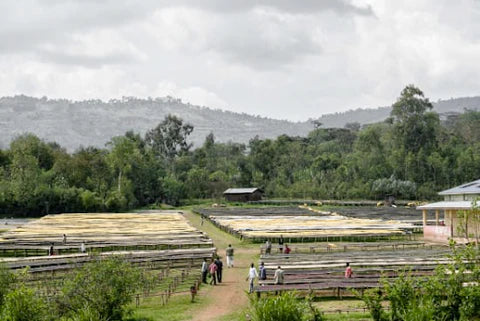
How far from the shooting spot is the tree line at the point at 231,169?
71.5 metres

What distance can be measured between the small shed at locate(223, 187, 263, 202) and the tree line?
228 inches

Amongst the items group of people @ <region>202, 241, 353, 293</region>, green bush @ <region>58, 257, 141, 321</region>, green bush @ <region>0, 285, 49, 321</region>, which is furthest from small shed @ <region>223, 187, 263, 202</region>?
green bush @ <region>0, 285, 49, 321</region>

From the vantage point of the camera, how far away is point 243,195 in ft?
292

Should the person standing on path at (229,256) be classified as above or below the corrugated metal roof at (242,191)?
below

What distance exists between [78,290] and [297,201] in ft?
239

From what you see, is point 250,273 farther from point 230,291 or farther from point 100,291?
point 100,291

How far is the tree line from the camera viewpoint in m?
71.5

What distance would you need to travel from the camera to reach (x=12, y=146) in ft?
269

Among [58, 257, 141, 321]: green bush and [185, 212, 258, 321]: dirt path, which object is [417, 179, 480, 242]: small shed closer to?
[185, 212, 258, 321]: dirt path

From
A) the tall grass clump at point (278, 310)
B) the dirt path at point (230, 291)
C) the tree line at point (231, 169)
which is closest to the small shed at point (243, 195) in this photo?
the tree line at point (231, 169)

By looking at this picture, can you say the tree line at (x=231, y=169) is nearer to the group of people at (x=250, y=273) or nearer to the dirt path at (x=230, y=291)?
the dirt path at (x=230, y=291)

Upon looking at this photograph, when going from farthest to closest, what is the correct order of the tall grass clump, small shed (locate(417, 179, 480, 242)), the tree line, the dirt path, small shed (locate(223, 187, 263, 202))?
1. small shed (locate(223, 187, 263, 202))
2. the tree line
3. small shed (locate(417, 179, 480, 242))
4. the dirt path
5. the tall grass clump

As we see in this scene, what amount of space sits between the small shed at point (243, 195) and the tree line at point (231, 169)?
228 inches

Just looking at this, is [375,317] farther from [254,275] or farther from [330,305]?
[254,275]
